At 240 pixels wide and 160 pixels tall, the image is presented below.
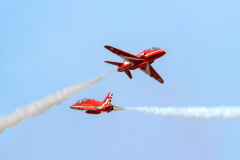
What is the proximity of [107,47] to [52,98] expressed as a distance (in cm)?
1542

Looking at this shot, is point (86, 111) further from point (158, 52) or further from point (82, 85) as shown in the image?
point (158, 52)

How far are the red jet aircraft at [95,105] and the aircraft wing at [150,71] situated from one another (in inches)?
302

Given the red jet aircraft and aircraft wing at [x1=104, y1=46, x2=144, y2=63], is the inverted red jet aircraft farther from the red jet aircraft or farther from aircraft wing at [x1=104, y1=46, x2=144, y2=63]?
the red jet aircraft

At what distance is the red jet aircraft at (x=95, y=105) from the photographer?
75694 millimetres

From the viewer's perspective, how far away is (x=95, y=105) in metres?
76.7

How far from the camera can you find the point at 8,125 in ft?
247

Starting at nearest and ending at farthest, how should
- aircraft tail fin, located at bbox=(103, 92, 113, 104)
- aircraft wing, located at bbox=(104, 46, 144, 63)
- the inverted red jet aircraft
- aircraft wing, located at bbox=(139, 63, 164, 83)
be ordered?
aircraft wing, located at bbox=(104, 46, 144, 63)
the inverted red jet aircraft
aircraft wing, located at bbox=(139, 63, 164, 83)
aircraft tail fin, located at bbox=(103, 92, 113, 104)

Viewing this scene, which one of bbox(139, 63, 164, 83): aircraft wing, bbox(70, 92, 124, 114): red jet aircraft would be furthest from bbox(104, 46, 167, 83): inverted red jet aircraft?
bbox(70, 92, 124, 114): red jet aircraft

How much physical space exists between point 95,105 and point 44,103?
874 centimetres

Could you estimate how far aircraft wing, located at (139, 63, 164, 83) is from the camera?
7356 cm

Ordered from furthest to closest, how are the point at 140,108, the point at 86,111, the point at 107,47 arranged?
the point at 86,111 < the point at 140,108 < the point at 107,47

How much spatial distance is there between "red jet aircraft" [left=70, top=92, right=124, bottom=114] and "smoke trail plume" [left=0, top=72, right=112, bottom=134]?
8.11ft

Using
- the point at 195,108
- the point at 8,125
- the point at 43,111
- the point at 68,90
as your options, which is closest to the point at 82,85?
the point at 68,90

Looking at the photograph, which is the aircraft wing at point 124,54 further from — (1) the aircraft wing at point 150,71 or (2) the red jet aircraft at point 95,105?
(2) the red jet aircraft at point 95,105
